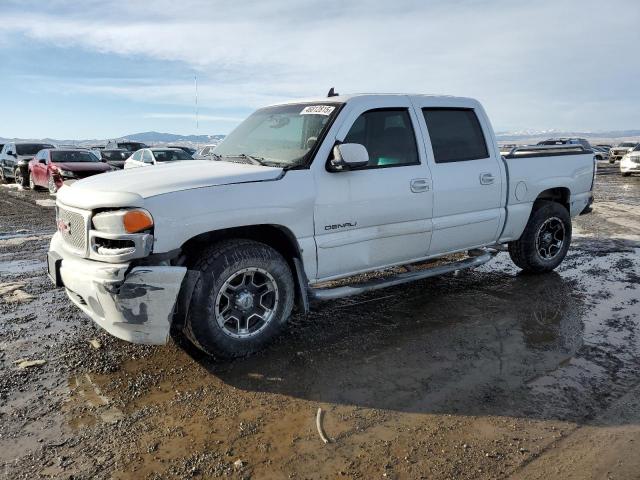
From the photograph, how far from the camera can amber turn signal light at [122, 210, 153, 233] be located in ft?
10.3

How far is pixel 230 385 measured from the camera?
3.30 meters

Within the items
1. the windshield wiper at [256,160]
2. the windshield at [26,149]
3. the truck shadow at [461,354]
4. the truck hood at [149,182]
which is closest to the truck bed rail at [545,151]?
the truck shadow at [461,354]

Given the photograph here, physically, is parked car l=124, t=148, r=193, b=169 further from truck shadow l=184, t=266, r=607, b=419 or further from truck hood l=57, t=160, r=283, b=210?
truck shadow l=184, t=266, r=607, b=419

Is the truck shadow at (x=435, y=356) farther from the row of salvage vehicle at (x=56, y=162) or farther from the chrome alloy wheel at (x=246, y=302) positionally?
the row of salvage vehicle at (x=56, y=162)

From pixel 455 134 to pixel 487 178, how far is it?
54cm

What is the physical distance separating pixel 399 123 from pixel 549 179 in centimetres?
224

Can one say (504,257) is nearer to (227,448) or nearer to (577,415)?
(577,415)

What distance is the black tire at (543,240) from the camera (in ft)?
18.5

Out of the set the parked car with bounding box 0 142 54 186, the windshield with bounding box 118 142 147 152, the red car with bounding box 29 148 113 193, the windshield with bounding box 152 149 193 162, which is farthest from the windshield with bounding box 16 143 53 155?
the windshield with bounding box 118 142 147 152

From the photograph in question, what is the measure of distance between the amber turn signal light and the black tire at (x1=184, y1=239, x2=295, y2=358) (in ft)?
1.51

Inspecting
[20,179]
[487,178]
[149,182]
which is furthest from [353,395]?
[20,179]

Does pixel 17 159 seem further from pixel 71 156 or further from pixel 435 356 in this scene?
pixel 435 356

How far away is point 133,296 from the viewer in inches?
123

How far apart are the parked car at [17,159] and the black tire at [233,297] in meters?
17.4
